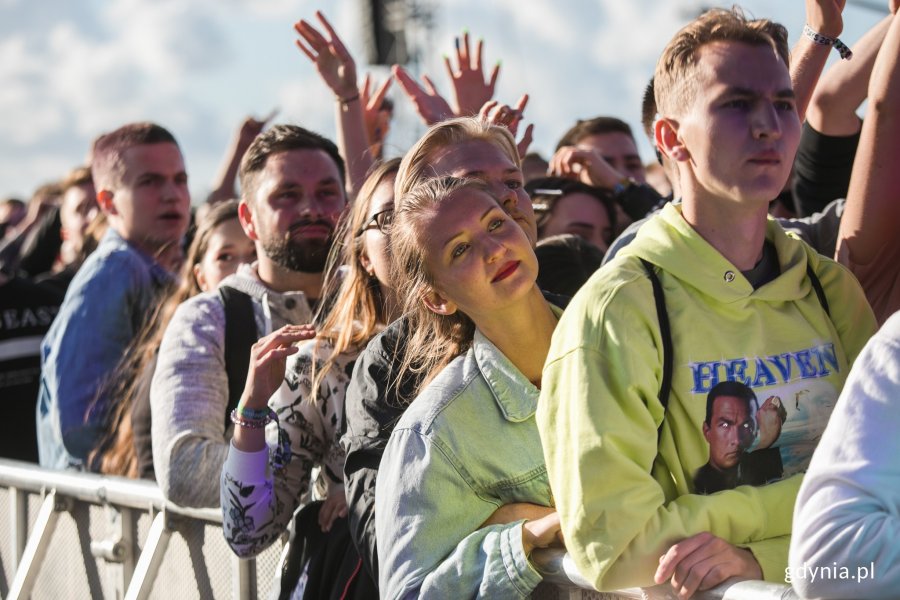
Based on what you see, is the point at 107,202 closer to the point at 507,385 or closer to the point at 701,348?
the point at 507,385

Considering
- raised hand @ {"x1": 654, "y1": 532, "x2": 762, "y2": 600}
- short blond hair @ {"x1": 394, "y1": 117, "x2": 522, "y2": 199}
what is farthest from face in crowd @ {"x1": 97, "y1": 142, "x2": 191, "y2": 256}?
raised hand @ {"x1": 654, "y1": 532, "x2": 762, "y2": 600}

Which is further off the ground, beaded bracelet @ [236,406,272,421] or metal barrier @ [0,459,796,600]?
beaded bracelet @ [236,406,272,421]

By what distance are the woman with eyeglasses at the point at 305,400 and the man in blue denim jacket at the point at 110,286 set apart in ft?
5.28

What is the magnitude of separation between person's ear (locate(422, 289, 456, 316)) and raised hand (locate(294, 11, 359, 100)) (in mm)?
2224

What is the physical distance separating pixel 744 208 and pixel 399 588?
1066 mm

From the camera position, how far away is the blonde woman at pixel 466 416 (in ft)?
8.68

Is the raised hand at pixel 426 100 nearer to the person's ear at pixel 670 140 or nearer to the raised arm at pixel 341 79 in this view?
the raised arm at pixel 341 79

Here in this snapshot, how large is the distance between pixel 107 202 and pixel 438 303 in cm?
333

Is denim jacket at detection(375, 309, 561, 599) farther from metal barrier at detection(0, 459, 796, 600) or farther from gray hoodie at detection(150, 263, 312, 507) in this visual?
gray hoodie at detection(150, 263, 312, 507)

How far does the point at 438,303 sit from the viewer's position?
9.86ft

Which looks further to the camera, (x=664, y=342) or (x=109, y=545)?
(x=109, y=545)

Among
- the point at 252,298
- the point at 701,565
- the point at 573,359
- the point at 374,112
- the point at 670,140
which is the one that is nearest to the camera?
the point at 701,565

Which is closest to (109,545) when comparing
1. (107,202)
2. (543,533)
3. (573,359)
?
(107,202)

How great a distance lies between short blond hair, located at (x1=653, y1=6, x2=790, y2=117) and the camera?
267cm
